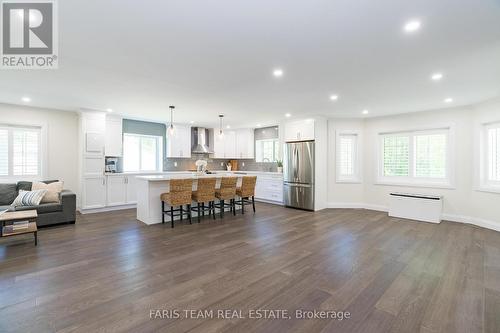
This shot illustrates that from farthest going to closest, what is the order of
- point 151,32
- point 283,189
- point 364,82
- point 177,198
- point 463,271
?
point 283,189, point 177,198, point 364,82, point 463,271, point 151,32

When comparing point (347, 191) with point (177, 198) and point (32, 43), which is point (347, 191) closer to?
point (177, 198)

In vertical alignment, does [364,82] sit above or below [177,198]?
above


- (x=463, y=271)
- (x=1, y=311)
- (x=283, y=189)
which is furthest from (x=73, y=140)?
(x=463, y=271)

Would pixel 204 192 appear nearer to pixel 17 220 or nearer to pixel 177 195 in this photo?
pixel 177 195

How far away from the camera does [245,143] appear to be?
8586mm

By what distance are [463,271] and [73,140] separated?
816 centimetres

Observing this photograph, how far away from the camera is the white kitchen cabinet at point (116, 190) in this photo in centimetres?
607

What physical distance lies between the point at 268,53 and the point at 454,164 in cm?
523

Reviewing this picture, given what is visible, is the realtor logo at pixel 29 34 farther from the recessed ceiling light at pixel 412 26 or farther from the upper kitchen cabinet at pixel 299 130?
the upper kitchen cabinet at pixel 299 130

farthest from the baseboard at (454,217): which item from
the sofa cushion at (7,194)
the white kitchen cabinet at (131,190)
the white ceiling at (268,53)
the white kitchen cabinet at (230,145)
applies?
the sofa cushion at (7,194)

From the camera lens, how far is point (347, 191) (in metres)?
6.59

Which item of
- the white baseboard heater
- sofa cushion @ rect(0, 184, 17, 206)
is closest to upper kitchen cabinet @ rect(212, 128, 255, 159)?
the white baseboard heater

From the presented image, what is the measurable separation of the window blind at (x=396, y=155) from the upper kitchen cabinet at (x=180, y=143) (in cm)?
609

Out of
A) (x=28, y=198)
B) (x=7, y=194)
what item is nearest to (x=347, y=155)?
(x=28, y=198)
